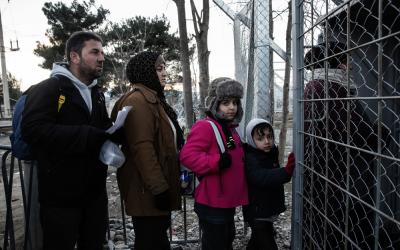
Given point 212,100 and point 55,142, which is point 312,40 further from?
point 55,142

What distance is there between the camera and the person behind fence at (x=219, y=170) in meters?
2.39

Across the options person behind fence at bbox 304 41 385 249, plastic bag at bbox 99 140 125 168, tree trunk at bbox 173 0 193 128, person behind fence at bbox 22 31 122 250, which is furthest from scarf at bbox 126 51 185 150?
tree trunk at bbox 173 0 193 128

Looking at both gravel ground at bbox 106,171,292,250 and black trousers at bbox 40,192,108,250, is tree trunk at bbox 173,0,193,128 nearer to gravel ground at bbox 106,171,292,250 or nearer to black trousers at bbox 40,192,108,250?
gravel ground at bbox 106,171,292,250

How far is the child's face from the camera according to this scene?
2.56m

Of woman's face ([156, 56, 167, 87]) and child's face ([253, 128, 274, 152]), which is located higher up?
woman's face ([156, 56, 167, 87])

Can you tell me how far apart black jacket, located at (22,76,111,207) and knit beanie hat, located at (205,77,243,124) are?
86 cm

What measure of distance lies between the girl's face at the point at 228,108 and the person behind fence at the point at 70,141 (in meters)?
0.85

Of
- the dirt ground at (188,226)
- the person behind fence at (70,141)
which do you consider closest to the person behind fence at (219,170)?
the person behind fence at (70,141)

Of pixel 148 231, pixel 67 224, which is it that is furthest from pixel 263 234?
pixel 67 224

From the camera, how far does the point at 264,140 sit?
2.56 meters

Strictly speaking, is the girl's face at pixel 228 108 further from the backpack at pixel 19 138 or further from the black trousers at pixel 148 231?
the backpack at pixel 19 138

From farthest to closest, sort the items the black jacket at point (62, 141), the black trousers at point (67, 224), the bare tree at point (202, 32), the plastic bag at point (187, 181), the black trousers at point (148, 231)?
1. the bare tree at point (202, 32)
2. the plastic bag at point (187, 181)
3. the black trousers at point (148, 231)
4. the black trousers at point (67, 224)
5. the black jacket at point (62, 141)

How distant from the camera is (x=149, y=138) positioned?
2146mm

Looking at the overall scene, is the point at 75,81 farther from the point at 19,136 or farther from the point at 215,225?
the point at 215,225
